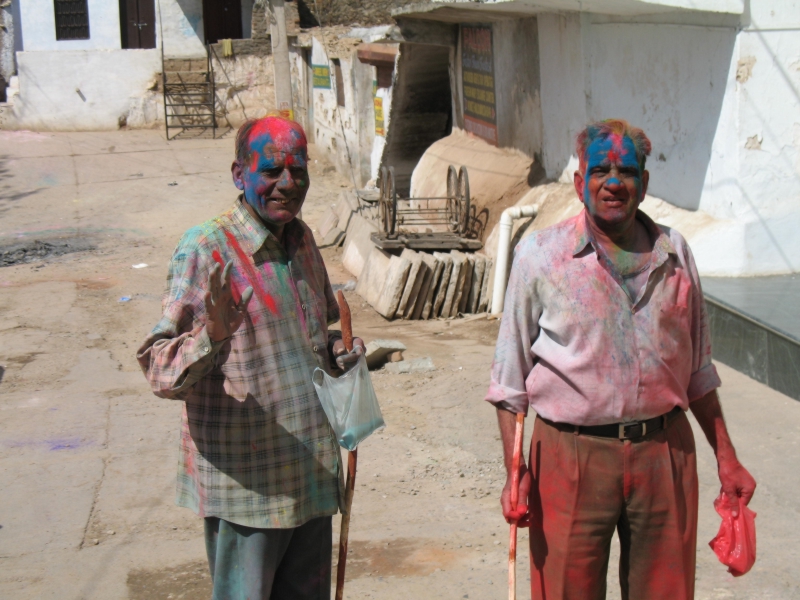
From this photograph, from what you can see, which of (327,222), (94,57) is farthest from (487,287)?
(94,57)

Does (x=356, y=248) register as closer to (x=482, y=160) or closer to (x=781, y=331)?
(x=482, y=160)

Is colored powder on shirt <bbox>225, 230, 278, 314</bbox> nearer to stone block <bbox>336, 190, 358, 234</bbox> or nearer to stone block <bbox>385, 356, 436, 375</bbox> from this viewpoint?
stone block <bbox>385, 356, 436, 375</bbox>

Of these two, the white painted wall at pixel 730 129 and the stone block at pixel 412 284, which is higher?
the white painted wall at pixel 730 129

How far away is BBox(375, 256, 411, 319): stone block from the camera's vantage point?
28.8 feet

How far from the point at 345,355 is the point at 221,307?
Result: 559mm

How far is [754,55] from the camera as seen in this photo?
6203 millimetres

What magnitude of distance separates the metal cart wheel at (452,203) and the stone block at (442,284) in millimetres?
923

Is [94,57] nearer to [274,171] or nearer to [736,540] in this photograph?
[274,171]

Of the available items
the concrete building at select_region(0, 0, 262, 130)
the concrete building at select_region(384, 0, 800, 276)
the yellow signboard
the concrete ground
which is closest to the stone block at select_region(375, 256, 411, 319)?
the concrete ground

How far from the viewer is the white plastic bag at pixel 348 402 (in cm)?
245

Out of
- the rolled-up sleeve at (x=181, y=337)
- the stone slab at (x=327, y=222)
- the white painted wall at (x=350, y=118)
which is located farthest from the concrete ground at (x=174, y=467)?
the white painted wall at (x=350, y=118)

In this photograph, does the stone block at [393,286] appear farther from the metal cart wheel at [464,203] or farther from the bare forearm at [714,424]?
the bare forearm at [714,424]

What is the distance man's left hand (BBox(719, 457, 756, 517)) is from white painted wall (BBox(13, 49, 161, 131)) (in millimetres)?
20397

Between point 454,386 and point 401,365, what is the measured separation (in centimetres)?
88
